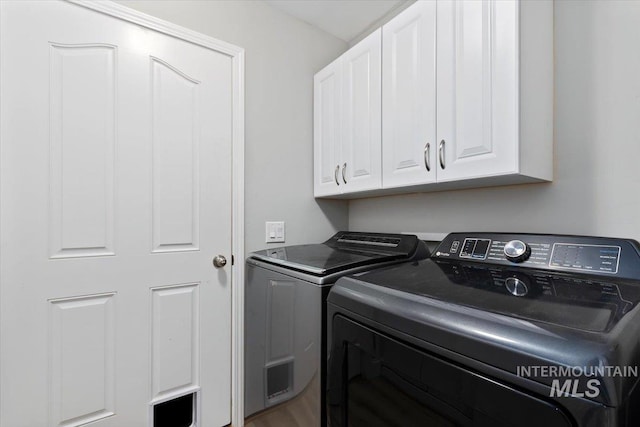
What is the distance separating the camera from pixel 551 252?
101 cm

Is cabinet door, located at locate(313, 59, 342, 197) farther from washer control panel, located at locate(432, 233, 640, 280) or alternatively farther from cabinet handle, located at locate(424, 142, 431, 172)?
washer control panel, located at locate(432, 233, 640, 280)

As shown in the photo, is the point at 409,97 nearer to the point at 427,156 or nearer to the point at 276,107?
the point at 427,156

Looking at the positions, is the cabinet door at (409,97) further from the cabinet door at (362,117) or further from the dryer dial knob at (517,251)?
the dryer dial knob at (517,251)

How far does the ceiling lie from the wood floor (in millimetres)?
1947

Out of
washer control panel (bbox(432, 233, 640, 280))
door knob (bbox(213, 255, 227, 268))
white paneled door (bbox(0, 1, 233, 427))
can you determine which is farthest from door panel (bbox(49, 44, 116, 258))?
washer control panel (bbox(432, 233, 640, 280))

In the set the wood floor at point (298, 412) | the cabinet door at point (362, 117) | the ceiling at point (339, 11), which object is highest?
the ceiling at point (339, 11)

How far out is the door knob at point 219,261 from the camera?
1552 millimetres

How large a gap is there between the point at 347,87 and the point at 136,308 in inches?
60.6

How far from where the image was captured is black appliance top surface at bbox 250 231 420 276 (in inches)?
48.4

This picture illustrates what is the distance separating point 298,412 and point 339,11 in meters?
2.13

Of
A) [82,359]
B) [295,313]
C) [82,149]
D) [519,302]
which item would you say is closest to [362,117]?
[295,313]

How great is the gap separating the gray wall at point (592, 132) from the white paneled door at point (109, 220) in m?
1.49

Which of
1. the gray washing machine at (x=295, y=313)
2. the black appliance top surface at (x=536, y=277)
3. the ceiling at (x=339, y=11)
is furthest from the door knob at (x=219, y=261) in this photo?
the ceiling at (x=339, y=11)

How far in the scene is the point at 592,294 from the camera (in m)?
0.74
